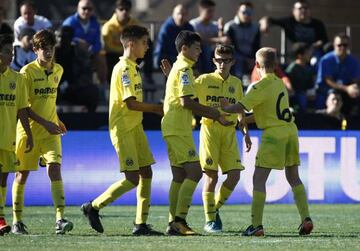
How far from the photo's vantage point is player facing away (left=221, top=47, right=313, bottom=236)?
12539mm

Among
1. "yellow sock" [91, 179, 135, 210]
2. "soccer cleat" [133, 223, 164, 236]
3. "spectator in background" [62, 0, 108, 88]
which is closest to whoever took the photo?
"yellow sock" [91, 179, 135, 210]

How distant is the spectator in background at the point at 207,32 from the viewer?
66.9 ft

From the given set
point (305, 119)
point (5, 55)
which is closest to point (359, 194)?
point (305, 119)

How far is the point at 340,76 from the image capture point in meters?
20.6

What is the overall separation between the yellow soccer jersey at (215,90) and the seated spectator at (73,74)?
232 inches

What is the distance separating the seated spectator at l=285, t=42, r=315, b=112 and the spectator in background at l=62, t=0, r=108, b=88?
336cm

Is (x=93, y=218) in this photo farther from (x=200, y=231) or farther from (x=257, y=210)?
(x=257, y=210)

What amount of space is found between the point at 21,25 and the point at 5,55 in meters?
6.42


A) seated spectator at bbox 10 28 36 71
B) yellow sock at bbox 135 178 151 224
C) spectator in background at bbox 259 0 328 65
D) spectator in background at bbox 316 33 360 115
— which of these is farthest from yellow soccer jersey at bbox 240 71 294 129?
spectator in background at bbox 259 0 328 65

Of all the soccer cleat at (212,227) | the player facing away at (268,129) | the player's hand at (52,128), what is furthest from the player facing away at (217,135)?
the player's hand at (52,128)

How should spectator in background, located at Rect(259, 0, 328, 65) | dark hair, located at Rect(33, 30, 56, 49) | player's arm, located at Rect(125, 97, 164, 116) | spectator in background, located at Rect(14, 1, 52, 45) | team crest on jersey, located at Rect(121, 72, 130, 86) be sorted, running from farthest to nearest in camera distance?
spectator in background, located at Rect(259, 0, 328, 65), spectator in background, located at Rect(14, 1, 52, 45), dark hair, located at Rect(33, 30, 56, 49), team crest on jersey, located at Rect(121, 72, 130, 86), player's arm, located at Rect(125, 97, 164, 116)

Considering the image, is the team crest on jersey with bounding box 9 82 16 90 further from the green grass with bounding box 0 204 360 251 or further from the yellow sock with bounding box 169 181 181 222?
the yellow sock with bounding box 169 181 181 222

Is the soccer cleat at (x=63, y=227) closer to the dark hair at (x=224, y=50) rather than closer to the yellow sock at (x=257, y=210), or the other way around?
the yellow sock at (x=257, y=210)

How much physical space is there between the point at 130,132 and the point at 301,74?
8.33 m
